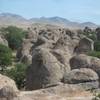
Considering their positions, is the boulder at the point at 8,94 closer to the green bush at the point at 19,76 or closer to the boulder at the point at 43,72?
the boulder at the point at 43,72

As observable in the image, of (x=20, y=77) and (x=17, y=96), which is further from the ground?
(x=17, y=96)

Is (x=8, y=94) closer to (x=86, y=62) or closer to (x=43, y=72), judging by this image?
(x=43, y=72)

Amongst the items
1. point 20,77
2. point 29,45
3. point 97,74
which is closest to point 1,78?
point 97,74

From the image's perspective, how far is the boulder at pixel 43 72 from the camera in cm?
3338

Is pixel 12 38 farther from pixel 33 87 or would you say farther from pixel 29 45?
pixel 33 87

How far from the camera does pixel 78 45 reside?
58562 mm

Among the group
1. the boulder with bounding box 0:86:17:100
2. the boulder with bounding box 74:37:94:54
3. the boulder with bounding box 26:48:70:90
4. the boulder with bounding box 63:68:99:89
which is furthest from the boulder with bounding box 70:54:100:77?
the boulder with bounding box 74:37:94:54

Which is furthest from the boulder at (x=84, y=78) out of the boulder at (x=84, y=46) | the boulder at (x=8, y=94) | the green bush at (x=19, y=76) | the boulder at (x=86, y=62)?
the boulder at (x=84, y=46)

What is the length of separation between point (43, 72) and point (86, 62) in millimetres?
4225

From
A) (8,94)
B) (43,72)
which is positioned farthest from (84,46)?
(8,94)

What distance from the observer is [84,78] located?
31.1m

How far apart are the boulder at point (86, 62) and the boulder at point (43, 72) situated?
1.88m

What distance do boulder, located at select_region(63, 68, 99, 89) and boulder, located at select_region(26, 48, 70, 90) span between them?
156 cm

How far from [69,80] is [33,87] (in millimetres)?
4025
